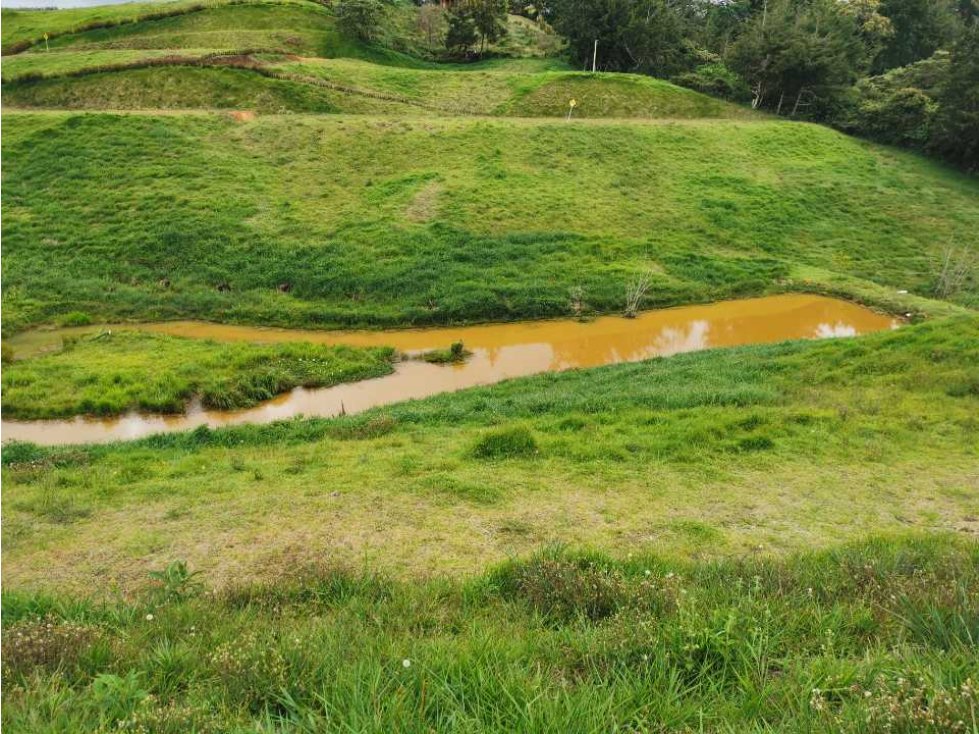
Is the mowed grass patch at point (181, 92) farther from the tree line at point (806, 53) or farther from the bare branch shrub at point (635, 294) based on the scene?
the bare branch shrub at point (635, 294)

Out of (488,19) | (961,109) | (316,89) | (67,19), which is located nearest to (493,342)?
(316,89)

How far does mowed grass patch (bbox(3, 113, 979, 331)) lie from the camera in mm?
24797

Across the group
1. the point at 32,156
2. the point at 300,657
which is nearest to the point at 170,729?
the point at 300,657

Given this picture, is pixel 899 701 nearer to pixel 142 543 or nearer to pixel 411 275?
pixel 142 543

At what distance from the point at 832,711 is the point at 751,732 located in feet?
1.83

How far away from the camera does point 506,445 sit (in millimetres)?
11531

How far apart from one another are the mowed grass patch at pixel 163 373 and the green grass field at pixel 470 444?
0.43 ft

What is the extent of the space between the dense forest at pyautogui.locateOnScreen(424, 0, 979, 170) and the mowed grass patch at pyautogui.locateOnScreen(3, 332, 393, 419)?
4404 centimetres

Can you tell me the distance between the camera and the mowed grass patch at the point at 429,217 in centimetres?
2480

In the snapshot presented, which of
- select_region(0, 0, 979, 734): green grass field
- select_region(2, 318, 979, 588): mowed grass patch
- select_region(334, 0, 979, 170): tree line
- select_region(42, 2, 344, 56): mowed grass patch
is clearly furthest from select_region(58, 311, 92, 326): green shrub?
select_region(334, 0, 979, 170): tree line

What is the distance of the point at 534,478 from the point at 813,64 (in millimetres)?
50724

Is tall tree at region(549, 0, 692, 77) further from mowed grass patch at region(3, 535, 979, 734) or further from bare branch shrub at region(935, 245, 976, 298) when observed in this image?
mowed grass patch at region(3, 535, 979, 734)

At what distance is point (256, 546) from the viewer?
7895 millimetres

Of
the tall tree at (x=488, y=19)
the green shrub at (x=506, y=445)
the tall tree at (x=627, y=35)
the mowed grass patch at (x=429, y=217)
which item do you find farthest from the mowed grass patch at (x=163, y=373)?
the tall tree at (x=488, y=19)
